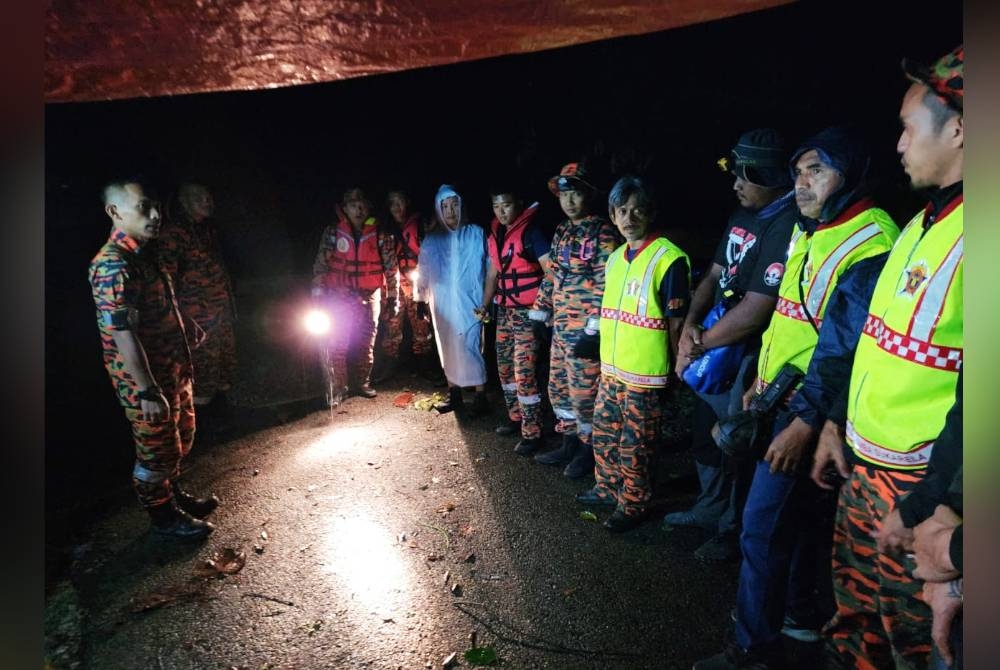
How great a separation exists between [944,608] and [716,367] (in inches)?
82.1

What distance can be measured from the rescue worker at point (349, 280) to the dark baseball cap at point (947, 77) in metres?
6.27

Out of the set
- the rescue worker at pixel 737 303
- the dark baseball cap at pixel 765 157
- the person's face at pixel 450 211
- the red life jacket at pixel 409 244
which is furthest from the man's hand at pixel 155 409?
the red life jacket at pixel 409 244

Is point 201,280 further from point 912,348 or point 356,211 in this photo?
point 912,348

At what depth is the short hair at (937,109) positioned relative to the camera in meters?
1.61

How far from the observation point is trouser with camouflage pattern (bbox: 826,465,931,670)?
1.72 m

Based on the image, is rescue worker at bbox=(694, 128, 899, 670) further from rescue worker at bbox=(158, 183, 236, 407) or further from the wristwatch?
rescue worker at bbox=(158, 183, 236, 407)

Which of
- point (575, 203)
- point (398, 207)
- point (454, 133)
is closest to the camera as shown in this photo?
point (575, 203)

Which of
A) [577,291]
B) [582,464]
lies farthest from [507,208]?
[582,464]

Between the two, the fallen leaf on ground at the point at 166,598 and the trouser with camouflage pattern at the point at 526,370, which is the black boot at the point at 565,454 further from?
the fallen leaf on ground at the point at 166,598

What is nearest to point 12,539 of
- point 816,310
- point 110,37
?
point 110,37

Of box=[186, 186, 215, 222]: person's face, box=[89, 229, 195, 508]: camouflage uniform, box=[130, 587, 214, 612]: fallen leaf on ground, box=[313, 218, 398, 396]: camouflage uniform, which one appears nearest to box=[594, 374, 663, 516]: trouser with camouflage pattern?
box=[130, 587, 214, 612]: fallen leaf on ground

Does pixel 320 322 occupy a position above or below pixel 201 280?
below

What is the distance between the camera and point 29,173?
3.51 feet

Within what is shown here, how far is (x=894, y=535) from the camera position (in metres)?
1.67
